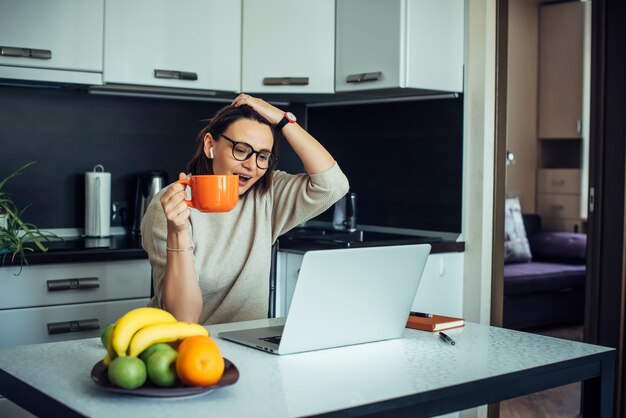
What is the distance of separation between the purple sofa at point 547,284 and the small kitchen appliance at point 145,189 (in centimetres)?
278

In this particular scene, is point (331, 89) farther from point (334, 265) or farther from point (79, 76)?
point (334, 265)

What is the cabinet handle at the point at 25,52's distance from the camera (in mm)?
3016

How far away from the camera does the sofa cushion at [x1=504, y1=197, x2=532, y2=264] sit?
631 cm

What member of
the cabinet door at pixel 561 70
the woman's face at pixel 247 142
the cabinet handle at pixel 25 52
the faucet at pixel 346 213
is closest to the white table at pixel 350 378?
the woman's face at pixel 247 142

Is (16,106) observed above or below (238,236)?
above

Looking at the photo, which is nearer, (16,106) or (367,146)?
(16,106)

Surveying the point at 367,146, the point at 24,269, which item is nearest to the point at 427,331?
the point at 24,269

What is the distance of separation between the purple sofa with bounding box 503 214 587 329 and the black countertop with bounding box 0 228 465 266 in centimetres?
221

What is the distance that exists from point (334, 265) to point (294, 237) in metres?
1.99

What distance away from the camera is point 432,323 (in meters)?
2.02

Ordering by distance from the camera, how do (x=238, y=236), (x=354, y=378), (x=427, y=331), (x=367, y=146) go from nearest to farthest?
(x=354, y=378)
(x=427, y=331)
(x=238, y=236)
(x=367, y=146)

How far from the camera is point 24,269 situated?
2.89m

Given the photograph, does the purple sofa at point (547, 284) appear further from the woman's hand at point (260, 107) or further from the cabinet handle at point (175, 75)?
the woman's hand at point (260, 107)

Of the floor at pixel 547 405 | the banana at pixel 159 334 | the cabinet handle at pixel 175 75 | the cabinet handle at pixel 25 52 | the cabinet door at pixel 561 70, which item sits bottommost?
the floor at pixel 547 405
